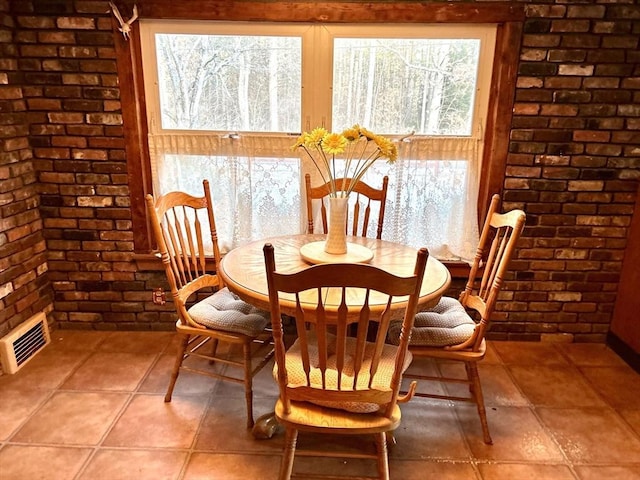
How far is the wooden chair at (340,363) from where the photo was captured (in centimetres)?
133

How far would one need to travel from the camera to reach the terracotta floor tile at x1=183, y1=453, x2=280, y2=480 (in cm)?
183

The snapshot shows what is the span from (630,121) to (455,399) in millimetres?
1769

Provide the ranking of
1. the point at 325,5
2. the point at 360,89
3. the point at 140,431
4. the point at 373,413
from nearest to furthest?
1. the point at 373,413
2. the point at 140,431
3. the point at 325,5
4. the point at 360,89

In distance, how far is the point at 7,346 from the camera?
7.94 ft

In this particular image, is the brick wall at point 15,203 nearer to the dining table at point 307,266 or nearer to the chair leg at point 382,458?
the dining table at point 307,266

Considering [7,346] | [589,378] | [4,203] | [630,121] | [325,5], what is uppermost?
[325,5]

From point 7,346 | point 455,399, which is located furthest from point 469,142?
point 7,346

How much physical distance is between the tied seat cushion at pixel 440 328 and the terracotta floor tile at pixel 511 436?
0.45 meters

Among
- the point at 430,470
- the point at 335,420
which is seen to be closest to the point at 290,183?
the point at 335,420

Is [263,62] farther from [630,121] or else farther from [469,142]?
[630,121]

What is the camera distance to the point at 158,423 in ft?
6.96

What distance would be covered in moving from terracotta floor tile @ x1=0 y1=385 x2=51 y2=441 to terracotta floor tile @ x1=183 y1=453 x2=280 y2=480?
833 mm

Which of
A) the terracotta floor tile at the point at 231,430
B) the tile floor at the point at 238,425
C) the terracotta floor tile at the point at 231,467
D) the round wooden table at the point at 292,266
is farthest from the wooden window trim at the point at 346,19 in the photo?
the terracotta floor tile at the point at 231,467

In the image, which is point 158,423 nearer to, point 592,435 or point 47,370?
point 47,370
